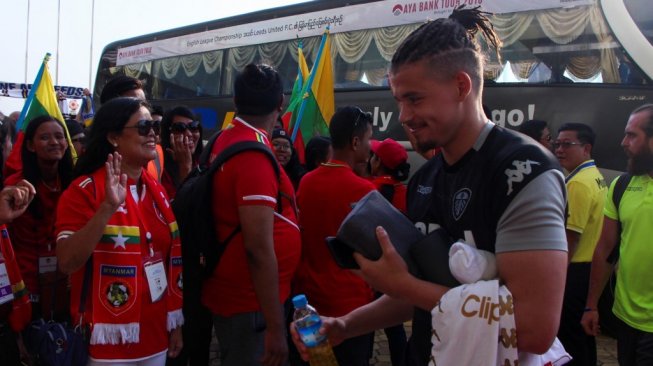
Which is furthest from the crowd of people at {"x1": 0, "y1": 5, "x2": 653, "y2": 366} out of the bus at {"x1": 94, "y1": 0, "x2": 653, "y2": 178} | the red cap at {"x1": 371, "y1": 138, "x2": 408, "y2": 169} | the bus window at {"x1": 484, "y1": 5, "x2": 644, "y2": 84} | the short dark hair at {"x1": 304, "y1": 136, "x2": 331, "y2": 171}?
the bus window at {"x1": 484, "y1": 5, "x2": 644, "y2": 84}

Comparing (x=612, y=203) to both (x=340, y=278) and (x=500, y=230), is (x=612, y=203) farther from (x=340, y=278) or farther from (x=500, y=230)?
(x=500, y=230)

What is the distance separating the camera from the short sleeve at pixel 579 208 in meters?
3.92

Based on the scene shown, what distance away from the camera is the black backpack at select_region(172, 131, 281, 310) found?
2648mm

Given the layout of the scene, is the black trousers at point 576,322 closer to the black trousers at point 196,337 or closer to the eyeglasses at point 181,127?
the black trousers at point 196,337

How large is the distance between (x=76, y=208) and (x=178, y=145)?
63.1 inches

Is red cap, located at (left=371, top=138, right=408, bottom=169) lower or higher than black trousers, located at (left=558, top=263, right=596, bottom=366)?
higher

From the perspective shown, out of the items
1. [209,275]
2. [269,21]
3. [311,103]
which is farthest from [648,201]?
[269,21]

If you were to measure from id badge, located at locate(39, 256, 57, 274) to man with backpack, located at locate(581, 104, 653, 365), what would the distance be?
326 centimetres

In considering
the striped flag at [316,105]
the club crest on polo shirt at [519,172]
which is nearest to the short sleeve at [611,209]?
the club crest on polo shirt at [519,172]

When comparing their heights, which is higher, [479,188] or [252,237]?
[479,188]

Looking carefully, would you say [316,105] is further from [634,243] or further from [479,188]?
[479,188]

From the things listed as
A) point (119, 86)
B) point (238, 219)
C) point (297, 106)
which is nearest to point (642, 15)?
point (297, 106)

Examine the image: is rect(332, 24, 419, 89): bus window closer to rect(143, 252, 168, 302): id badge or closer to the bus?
the bus

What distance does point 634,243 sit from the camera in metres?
3.09
